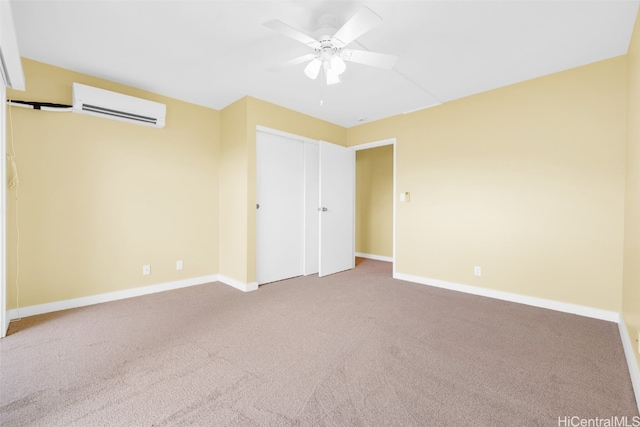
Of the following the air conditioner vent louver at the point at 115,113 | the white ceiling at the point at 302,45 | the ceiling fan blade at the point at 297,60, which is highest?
the white ceiling at the point at 302,45

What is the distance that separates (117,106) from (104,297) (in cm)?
205

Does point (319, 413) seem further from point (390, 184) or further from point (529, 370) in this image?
point (390, 184)

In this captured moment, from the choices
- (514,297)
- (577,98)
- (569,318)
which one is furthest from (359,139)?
(569,318)

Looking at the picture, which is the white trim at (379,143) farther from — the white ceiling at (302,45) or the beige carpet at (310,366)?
the beige carpet at (310,366)

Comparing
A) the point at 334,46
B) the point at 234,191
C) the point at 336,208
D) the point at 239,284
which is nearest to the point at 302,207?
the point at 336,208

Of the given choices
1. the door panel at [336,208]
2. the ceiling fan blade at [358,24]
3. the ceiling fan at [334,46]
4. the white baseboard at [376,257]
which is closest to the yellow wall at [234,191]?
the door panel at [336,208]

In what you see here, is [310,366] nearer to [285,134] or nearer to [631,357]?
[631,357]

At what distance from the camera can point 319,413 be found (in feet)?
4.42

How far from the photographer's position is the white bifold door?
Result: 3.63m

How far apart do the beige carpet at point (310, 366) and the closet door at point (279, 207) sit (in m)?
0.93

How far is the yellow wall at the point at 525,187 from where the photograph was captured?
97.6 inches
